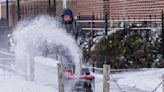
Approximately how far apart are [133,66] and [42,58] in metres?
2.49

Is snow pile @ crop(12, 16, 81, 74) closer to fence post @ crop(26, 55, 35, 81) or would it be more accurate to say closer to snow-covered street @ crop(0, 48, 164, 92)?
fence post @ crop(26, 55, 35, 81)

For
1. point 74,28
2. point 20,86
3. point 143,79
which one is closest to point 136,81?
point 143,79

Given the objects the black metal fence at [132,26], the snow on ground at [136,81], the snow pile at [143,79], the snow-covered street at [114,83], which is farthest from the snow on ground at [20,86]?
the black metal fence at [132,26]

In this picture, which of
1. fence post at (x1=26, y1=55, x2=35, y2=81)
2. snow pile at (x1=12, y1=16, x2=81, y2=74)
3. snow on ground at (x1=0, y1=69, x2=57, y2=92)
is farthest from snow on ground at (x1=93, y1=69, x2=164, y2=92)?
fence post at (x1=26, y1=55, x2=35, y2=81)

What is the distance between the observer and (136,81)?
11.8 metres

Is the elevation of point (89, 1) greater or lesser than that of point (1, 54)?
greater

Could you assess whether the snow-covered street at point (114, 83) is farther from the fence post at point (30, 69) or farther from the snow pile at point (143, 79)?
the fence post at point (30, 69)

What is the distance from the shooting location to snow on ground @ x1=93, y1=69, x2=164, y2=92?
437 inches

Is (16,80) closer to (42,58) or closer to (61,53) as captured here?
(42,58)

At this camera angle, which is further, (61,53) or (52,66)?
(52,66)

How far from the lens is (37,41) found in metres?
13.1

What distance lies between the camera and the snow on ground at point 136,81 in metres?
11.1

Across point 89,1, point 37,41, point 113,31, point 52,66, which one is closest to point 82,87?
point 52,66

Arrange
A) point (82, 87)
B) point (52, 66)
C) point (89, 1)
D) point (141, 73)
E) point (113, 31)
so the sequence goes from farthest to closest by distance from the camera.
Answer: point (89, 1) → point (113, 31) → point (141, 73) → point (52, 66) → point (82, 87)
